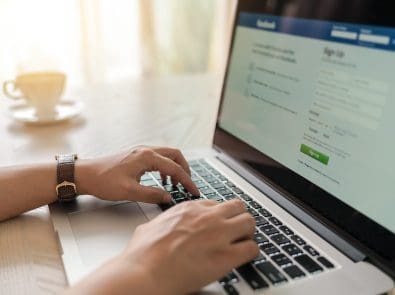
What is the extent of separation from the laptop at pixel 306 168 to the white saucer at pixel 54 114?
1.42 ft

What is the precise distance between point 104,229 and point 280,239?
0.77 feet

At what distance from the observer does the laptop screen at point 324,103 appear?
49cm

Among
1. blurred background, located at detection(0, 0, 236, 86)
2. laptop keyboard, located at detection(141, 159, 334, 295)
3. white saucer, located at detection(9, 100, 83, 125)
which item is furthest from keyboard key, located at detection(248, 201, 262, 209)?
blurred background, located at detection(0, 0, 236, 86)

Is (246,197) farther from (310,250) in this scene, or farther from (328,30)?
(328,30)

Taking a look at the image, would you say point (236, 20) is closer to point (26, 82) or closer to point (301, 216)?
point (301, 216)

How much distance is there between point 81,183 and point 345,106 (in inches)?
15.7

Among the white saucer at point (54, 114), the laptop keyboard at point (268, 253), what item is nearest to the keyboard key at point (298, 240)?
the laptop keyboard at point (268, 253)

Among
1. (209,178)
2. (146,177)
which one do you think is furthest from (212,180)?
(146,177)

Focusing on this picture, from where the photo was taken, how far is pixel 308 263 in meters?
0.47

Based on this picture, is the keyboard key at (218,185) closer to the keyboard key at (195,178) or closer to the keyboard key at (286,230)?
the keyboard key at (195,178)

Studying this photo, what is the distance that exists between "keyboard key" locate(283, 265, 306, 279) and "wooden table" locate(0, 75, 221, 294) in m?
0.26

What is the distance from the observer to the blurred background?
2008 millimetres

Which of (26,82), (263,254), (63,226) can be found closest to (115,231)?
(63,226)

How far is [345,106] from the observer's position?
0.54 m
